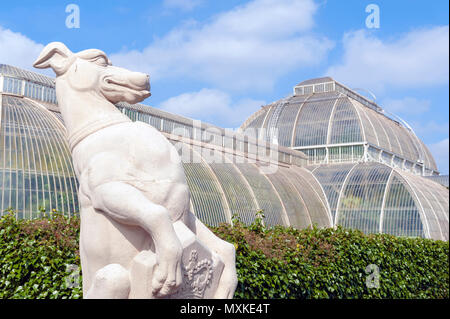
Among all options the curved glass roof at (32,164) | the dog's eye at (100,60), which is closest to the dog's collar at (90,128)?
the dog's eye at (100,60)

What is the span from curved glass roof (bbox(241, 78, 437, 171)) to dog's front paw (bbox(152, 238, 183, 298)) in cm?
3162

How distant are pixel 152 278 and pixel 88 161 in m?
0.94

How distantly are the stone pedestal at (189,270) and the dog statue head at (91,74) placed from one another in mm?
1085

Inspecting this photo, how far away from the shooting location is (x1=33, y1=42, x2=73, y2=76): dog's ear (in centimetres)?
409

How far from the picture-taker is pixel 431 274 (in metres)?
13.0

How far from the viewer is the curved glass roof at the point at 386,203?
27.2 m

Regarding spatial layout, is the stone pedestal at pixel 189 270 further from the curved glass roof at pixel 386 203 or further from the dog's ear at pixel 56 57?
the curved glass roof at pixel 386 203

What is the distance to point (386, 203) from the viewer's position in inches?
1108

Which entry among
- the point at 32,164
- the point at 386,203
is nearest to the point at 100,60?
the point at 32,164

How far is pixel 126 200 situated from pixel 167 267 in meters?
0.51
